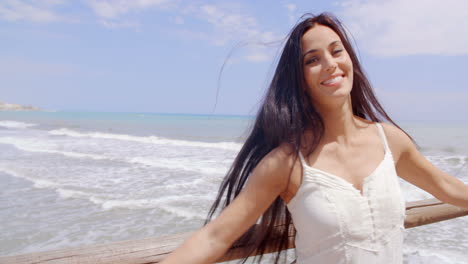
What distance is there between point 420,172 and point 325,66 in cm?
75

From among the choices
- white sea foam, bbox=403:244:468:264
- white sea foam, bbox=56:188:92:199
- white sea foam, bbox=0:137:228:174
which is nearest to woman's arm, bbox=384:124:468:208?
white sea foam, bbox=403:244:468:264

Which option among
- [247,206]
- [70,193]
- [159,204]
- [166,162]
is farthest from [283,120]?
[166,162]

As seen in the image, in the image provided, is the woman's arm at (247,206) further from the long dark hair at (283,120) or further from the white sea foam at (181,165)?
the white sea foam at (181,165)

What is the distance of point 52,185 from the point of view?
789 cm

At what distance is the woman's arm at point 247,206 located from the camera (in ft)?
4.56

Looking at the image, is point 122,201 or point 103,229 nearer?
point 103,229

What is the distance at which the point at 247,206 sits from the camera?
1406mm

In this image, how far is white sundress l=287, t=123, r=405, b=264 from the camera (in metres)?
1.37

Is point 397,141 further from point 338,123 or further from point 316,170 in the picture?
point 316,170

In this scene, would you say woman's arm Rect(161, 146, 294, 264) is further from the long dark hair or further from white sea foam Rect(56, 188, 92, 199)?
white sea foam Rect(56, 188, 92, 199)

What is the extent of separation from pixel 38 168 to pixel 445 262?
958cm

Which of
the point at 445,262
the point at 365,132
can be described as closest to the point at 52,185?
the point at 445,262

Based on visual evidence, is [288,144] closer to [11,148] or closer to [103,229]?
[103,229]

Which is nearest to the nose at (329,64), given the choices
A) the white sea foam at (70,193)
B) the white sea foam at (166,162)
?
the white sea foam at (70,193)
